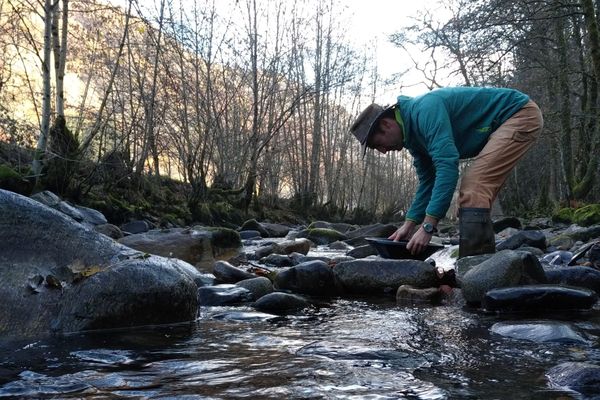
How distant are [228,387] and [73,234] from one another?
1.80 meters

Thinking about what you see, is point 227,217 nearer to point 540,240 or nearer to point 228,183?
point 228,183

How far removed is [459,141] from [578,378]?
8.95ft

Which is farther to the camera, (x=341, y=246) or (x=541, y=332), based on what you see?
(x=341, y=246)

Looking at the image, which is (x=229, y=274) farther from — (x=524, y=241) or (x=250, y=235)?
(x=250, y=235)

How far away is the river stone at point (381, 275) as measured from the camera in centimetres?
455

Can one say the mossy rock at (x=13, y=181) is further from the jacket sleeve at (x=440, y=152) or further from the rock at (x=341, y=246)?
the jacket sleeve at (x=440, y=152)

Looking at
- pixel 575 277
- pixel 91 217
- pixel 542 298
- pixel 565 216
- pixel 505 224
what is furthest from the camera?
pixel 565 216

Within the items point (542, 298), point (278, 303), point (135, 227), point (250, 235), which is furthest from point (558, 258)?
point (250, 235)

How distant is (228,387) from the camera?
2.06 metres

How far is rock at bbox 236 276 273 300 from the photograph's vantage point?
14.4 ft

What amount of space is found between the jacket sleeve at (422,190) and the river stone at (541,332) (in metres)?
1.81

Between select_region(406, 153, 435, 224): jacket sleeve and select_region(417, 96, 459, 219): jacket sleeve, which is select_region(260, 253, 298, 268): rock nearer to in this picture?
select_region(406, 153, 435, 224): jacket sleeve

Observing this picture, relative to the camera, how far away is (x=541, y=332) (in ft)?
9.41

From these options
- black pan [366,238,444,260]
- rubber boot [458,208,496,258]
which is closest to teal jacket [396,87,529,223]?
black pan [366,238,444,260]
